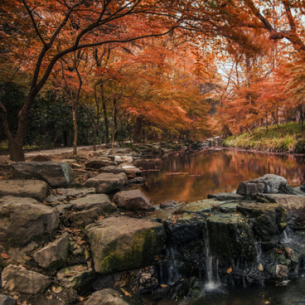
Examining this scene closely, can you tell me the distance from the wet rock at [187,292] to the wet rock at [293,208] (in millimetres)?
2541

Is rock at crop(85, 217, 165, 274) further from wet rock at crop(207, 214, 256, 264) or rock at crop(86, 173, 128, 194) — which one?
rock at crop(86, 173, 128, 194)

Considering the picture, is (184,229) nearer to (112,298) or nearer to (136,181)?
(112,298)

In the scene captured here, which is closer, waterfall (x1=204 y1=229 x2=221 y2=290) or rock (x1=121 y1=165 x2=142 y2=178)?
waterfall (x1=204 y1=229 x2=221 y2=290)

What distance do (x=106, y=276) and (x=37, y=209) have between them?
1374mm

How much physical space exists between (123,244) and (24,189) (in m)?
2.06

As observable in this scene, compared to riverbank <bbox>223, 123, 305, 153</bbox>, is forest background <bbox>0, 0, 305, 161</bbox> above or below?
above

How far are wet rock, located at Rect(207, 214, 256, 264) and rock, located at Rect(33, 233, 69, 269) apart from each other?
236cm

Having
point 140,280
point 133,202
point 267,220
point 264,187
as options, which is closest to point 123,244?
point 140,280

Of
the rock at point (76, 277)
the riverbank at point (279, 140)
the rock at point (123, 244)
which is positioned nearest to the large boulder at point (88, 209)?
the rock at point (123, 244)

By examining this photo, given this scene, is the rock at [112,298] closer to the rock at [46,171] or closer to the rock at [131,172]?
the rock at [46,171]

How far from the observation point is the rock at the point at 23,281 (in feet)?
9.02

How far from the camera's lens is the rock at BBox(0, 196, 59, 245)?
10.4ft

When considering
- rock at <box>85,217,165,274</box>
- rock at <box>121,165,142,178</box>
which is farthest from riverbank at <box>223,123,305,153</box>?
rock at <box>85,217,165,274</box>

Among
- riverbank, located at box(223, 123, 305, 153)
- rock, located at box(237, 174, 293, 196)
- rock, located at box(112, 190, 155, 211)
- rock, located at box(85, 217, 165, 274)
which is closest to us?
rock, located at box(85, 217, 165, 274)
